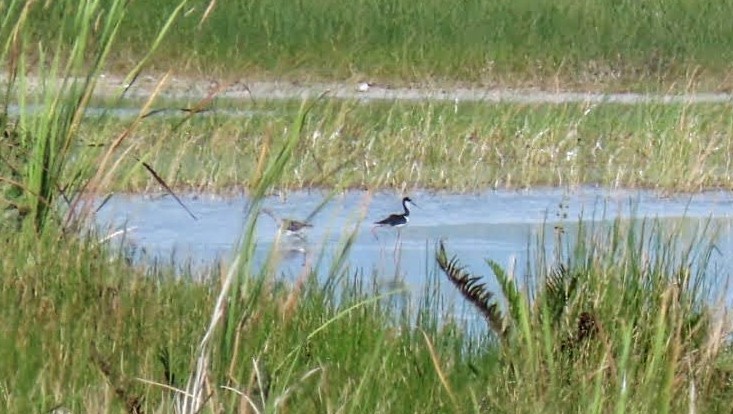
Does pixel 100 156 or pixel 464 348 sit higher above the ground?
pixel 100 156

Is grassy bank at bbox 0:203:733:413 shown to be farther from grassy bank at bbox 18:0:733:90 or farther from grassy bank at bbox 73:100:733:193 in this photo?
grassy bank at bbox 18:0:733:90

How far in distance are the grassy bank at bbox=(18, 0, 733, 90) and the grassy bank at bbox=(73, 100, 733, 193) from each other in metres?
4.38

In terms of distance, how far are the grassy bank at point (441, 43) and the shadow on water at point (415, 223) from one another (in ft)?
24.8

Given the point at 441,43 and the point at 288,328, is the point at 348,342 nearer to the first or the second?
the point at 288,328

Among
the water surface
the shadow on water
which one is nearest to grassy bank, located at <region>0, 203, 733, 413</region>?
the water surface

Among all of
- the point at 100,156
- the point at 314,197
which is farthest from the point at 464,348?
the point at 314,197

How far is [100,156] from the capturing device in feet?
19.2

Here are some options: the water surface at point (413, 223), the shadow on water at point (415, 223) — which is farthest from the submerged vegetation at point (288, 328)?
the shadow on water at point (415, 223)

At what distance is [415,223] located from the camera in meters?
9.05

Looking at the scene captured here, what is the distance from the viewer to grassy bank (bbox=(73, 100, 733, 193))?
1032cm

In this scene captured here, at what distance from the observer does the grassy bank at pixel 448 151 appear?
1032 centimetres

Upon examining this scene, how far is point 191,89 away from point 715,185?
Result: 7405mm

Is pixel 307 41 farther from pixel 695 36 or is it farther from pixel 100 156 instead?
pixel 100 156

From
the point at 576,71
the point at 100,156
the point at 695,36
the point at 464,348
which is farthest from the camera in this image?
the point at 695,36
